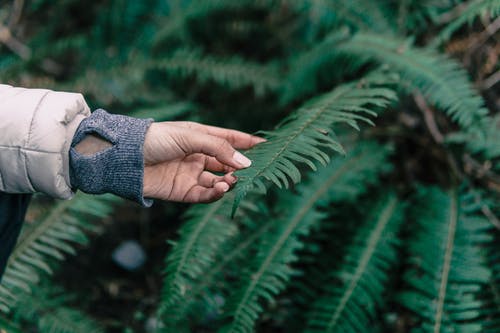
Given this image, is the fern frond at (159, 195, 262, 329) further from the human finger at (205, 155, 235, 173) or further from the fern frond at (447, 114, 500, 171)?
the fern frond at (447, 114, 500, 171)

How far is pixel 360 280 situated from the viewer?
62.3 inches

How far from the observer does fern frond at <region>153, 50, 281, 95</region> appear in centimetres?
225

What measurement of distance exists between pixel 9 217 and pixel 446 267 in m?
1.37

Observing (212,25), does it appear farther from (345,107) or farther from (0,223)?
(0,223)

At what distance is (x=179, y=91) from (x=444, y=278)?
164cm

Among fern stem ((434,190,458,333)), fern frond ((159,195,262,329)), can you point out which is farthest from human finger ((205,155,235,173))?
fern stem ((434,190,458,333))

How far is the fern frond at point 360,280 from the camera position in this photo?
1.53 meters

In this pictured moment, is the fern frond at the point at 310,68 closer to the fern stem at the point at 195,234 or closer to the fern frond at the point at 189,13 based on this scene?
the fern frond at the point at 189,13

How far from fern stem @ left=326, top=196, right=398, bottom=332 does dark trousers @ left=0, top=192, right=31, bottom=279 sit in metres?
0.97

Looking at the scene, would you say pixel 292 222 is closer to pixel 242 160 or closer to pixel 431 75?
pixel 242 160

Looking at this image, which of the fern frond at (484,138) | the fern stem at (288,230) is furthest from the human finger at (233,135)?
the fern frond at (484,138)

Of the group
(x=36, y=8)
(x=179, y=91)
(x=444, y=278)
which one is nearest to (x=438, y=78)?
(x=444, y=278)

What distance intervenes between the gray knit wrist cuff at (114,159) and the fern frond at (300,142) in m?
0.26

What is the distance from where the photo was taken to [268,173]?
3.36 ft
